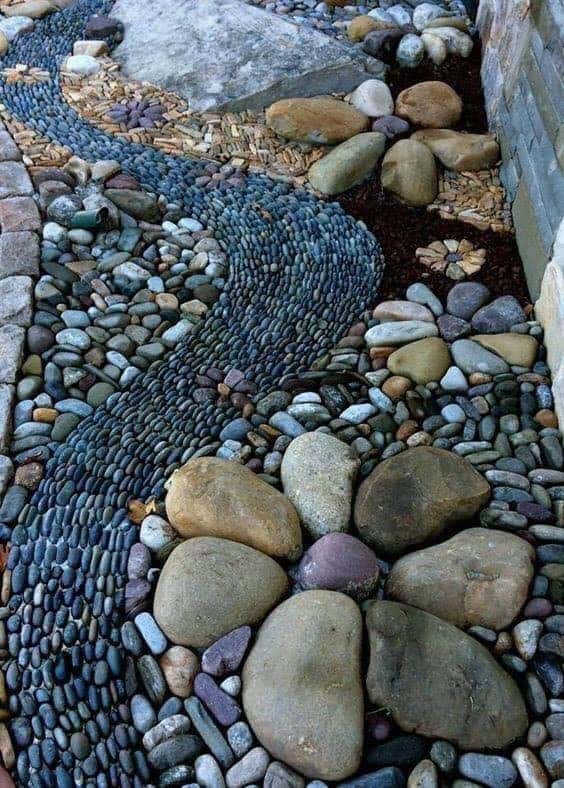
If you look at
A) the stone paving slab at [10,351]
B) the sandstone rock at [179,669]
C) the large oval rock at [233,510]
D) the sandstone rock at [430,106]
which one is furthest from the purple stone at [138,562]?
the sandstone rock at [430,106]

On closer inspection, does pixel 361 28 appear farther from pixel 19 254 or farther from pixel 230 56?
pixel 19 254

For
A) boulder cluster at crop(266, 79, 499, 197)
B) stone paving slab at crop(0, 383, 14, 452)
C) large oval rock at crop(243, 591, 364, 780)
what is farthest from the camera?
boulder cluster at crop(266, 79, 499, 197)

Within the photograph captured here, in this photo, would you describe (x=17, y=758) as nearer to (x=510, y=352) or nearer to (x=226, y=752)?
(x=226, y=752)

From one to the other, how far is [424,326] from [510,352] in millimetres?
347

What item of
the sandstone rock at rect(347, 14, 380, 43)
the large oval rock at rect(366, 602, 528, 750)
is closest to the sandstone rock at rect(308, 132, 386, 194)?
the sandstone rock at rect(347, 14, 380, 43)

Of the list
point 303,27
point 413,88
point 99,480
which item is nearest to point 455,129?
point 413,88

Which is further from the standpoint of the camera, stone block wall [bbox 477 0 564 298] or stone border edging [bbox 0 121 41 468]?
stone block wall [bbox 477 0 564 298]

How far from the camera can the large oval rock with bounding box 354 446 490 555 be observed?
2250 millimetres

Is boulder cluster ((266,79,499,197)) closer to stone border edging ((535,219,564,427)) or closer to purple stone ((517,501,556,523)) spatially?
stone border edging ((535,219,564,427))

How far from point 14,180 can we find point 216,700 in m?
2.79

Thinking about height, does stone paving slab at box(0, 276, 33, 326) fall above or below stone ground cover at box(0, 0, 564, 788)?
above

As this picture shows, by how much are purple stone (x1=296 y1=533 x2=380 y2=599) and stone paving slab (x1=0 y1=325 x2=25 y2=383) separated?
132 cm

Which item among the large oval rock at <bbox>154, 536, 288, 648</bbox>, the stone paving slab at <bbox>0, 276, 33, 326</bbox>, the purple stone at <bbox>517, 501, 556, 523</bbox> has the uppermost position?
the stone paving slab at <bbox>0, 276, 33, 326</bbox>

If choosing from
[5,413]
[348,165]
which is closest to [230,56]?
[348,165]
